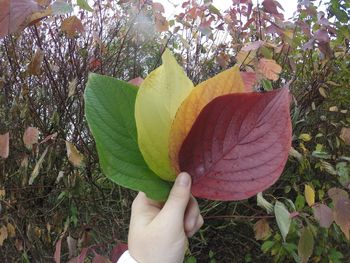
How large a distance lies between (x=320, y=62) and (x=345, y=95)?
36cm

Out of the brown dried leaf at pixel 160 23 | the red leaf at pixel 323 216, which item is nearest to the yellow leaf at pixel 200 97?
the red leaf at pixel 323 216

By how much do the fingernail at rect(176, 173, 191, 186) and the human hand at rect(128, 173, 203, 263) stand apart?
34mm

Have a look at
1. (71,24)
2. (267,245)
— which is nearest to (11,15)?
(71,24)

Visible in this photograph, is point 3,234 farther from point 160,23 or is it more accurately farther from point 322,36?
point 322,36

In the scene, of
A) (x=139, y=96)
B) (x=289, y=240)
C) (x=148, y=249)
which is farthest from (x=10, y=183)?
(x=139, y=96)

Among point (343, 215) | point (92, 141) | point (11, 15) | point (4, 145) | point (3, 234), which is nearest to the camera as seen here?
point (11, 15)

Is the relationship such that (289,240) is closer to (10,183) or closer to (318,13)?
(318,13)

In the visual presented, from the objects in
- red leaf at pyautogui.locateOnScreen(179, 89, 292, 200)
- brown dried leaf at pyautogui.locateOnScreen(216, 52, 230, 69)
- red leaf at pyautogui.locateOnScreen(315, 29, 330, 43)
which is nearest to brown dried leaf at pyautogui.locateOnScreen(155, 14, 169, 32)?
brown dried leaf at pyautogui.locateOnScreen(216, 52, 230, 69)

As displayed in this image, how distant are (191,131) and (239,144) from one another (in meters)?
0.06

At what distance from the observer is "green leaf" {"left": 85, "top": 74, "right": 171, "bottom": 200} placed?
569 millimetres

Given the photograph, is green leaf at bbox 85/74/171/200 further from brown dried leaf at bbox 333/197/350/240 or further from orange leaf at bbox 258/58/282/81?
orange leaf at bbox 258/58/282/81

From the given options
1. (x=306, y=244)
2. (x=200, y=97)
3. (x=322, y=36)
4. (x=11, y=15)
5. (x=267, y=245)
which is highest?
(x=11, y=15)

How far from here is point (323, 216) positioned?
1.27 metres

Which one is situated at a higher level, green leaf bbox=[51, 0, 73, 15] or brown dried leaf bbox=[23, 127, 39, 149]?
green leaf bbox=[51, 0, 73, 15]
